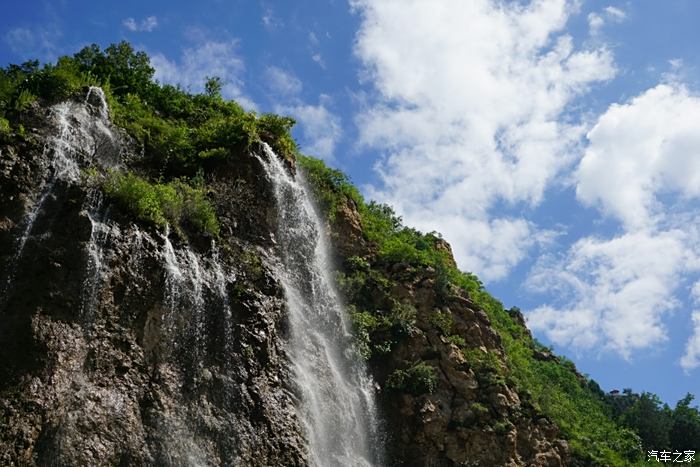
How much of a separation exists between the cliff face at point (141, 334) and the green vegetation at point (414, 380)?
72mm

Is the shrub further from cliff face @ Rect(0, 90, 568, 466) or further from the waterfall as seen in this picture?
the waterfall

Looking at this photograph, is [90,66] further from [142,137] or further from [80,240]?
[80,240]

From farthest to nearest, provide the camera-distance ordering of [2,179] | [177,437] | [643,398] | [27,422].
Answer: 1. [643,398]
2. [2,179]
3. [177,437]
4. [27,422]

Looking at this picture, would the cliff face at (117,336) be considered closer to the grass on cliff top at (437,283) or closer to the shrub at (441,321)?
the grass on cliff top at (437,283)

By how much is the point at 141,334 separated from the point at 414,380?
9.98 metres

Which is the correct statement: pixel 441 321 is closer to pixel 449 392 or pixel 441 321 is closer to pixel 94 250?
pixel 449 392

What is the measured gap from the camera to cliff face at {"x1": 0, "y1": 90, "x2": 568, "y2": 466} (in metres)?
13.2

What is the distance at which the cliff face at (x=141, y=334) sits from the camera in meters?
13.2

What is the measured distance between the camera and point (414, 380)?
72.3 feet

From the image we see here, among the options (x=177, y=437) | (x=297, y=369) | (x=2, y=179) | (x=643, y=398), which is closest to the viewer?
(x=177, y=437)

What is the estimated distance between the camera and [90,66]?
2369 cm

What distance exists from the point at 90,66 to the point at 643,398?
145ft

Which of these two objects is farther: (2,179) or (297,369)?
(297,369)

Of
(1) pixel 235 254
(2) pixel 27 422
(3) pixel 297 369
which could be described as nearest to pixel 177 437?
(2) pixel 27 422
